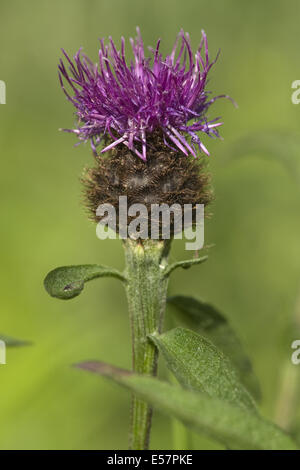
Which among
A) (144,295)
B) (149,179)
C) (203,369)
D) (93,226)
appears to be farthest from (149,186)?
(93,226)

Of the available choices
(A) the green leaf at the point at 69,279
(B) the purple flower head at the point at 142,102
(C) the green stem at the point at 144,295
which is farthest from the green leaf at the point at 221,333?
(B) the purple flower head at the point at 142,102

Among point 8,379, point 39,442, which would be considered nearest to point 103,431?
point 39,442

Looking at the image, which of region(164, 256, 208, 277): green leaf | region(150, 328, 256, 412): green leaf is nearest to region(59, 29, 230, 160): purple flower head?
region(164, 256, 208, 277): green leaf

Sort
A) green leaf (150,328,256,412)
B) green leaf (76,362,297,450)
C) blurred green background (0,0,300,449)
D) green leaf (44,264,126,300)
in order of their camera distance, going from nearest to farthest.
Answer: green leaf (76,362,297,450) < green leaf (150,328,256,412) < green leaf (44,264,126,300) < blurred green background (0,0,300,449)

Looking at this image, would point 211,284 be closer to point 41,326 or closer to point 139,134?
point 41,326

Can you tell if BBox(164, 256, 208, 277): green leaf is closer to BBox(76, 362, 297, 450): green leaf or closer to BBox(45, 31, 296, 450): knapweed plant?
BBox(45, 31, 296, 450): knapweed plant

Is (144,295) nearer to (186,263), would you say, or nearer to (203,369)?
(186,263)
